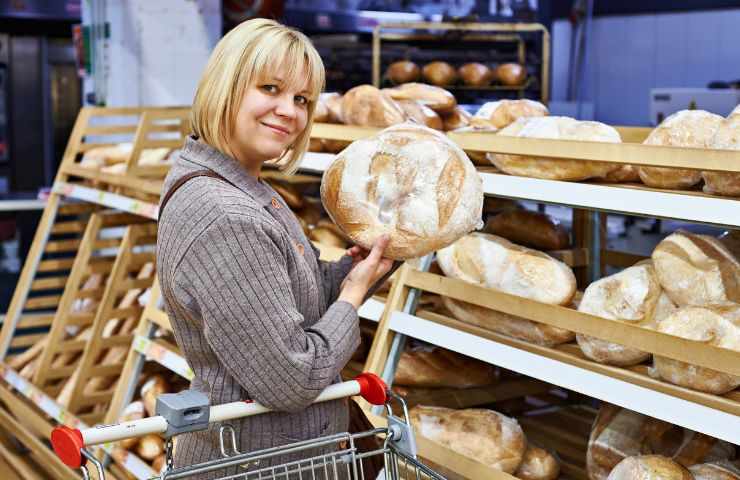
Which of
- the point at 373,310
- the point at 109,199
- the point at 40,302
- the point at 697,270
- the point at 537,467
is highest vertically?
the point at 697,270

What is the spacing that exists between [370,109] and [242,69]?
123 centimetres

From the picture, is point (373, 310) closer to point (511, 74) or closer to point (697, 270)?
point (697, 270)

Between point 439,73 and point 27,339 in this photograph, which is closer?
point 27,339

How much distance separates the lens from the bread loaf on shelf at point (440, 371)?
8.91 feet

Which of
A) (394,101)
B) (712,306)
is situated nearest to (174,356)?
(394,101)

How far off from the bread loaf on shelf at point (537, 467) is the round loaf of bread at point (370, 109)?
1.02 metres

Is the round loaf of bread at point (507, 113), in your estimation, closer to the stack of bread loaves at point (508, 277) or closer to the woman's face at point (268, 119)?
the stack of bread loaves at point (508, 277)

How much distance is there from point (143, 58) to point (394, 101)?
225 centimetres

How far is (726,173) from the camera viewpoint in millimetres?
1886

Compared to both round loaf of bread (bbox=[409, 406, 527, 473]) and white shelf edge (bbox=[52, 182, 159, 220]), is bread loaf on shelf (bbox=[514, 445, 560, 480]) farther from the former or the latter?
white shelf edge (bbox=[52, 182, 159, 220])

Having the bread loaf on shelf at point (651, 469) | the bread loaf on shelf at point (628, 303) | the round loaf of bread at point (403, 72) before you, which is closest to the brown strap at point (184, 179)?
the bread loaf on shelf at point (628, 303)

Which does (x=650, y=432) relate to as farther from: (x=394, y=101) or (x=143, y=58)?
(x=143, y=58)

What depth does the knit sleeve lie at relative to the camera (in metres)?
1.54

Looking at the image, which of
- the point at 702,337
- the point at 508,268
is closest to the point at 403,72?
the point at 508,268
